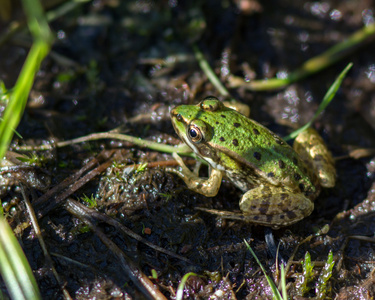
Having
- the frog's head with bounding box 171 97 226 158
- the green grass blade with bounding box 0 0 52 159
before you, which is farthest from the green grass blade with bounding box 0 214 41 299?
the frog's head with bounding box 171 97 226 158

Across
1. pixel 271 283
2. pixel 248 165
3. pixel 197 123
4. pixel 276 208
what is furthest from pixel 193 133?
pixel 271 283

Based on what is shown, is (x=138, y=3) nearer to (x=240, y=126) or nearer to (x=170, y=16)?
(x=170, y=16)

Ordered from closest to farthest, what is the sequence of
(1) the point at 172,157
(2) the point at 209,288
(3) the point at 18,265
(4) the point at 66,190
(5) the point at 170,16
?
(3) the point at 18,265 < (2) the point at 209,288 < (4) the point at 66,190 < (1) the point at 172,157 < (5) the point at 170,16

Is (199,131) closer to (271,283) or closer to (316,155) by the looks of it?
(316,155)

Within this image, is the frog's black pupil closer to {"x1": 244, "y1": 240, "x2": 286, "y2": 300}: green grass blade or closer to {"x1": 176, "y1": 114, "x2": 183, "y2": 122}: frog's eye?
{"x1": 176, "y1": 114, "x2": 183, "y2": 122}: frog's eye

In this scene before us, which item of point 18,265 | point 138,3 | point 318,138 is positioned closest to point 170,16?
point 138,3
